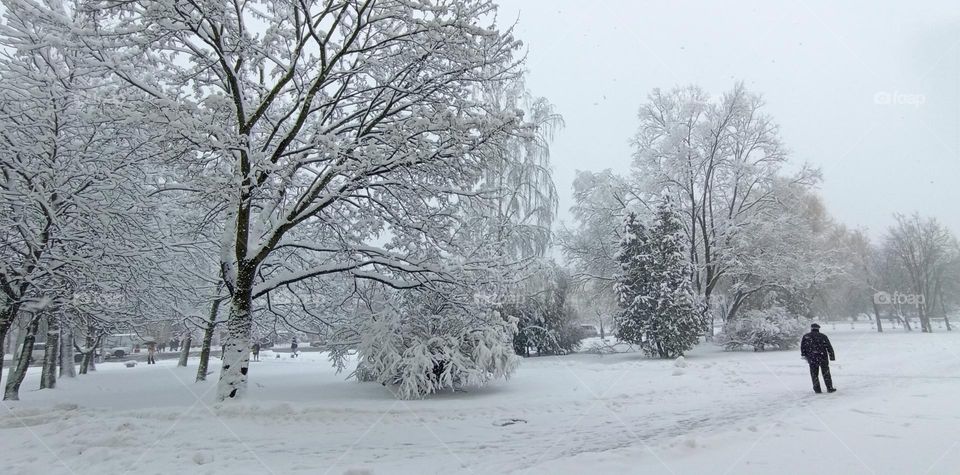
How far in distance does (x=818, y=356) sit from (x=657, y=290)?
29.9ft

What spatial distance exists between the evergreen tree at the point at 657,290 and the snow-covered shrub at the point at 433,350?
919 cm

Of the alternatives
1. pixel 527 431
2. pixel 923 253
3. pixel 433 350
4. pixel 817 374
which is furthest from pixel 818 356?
pixel 923 253

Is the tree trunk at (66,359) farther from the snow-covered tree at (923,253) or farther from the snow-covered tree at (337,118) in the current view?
the snow-covered tree at (923,253)

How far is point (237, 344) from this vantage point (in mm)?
9023

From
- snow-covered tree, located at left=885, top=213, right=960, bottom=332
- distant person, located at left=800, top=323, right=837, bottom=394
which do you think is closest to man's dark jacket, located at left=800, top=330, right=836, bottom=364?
distant person, located at left=800, top=323, right=837, bottom=394

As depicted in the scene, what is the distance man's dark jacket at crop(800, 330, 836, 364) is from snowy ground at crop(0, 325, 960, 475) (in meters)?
0.73

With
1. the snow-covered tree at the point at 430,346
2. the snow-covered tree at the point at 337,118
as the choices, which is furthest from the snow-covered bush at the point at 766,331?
the snow-covered tree at the point at 337,118

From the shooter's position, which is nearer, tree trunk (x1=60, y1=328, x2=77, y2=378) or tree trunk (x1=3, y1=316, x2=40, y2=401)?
tree trunk (x1=3, y1=316, x2=40, y2=401)

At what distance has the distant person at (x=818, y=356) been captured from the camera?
32.3 ft

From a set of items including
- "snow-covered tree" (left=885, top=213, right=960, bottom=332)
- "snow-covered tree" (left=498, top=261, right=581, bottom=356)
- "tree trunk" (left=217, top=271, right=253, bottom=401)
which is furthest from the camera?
"snow-covered tree" (left=885, top=213, right=960, bottom=332)

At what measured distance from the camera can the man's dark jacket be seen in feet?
32.9

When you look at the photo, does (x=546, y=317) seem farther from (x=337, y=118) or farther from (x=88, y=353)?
(x=88, y=353)

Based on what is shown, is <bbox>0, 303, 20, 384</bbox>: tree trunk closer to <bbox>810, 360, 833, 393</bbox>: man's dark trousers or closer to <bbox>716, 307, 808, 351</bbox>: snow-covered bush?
<bbox>810, 360, 833, 393</bbox>: man's dark trousers

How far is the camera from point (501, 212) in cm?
2222
